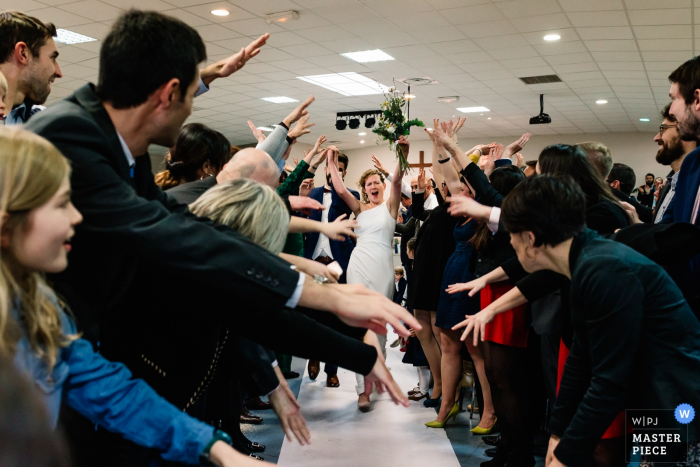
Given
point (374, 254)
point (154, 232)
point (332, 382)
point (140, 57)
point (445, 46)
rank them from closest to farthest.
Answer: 1. point (154, 232)
2. point (140, 57)
3. point (374, 254)
4. point (332, 382)
5. point (445, 46)

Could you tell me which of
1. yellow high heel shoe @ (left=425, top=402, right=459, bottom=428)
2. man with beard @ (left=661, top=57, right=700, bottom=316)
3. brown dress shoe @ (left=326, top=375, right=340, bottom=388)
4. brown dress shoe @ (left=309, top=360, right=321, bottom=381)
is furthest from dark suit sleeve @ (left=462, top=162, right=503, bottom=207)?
brown dress shoe @ (left=309, top=360, right=321, bottom=381)

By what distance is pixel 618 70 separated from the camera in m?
8.73

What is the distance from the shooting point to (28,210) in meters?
0.85

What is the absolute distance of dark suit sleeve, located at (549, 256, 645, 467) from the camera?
1.49 meters

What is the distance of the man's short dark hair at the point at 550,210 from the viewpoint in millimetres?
1681

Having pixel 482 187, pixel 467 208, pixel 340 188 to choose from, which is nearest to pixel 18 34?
pixel 467 208

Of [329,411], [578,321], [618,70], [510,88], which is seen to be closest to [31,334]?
[578,321]

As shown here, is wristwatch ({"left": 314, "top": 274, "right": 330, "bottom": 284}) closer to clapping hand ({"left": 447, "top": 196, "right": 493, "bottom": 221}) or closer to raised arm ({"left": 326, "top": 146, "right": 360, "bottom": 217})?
clapping hand ({"left": 447, "top": 196, "right": 493, "bottom": 221})

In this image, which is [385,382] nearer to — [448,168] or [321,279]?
[321,279]

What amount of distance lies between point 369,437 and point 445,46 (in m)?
5.92

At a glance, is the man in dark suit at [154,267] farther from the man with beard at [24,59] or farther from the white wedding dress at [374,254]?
the white wedding dress at [374,254]

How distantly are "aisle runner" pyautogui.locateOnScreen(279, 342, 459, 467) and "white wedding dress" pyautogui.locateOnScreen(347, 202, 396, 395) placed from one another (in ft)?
0.88

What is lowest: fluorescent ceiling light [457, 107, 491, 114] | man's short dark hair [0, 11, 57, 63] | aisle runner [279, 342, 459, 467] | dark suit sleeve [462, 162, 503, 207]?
aisle runner [279, 342, 459, 467]

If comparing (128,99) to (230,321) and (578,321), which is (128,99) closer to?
(230,321)
